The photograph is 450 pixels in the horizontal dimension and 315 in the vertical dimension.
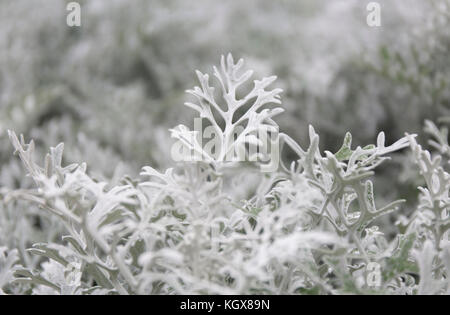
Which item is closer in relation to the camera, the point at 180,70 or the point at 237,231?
the point at 237,231

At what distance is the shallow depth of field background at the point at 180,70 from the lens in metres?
1.26

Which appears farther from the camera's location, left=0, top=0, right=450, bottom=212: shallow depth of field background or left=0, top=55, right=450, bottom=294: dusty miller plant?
left=0, top=0, right=450, bottom=212: shallow depth of field background

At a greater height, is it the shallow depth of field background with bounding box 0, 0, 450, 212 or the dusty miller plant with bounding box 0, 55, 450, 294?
the shallow depth of field background with bounding box 0, 0, 450, 212

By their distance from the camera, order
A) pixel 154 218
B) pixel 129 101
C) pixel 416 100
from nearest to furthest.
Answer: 1. pixel 154 218
2. pixel 416 100
3. pixel 129 101

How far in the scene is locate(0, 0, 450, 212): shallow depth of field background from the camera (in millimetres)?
1260

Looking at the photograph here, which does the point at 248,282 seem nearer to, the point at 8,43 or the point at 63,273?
the point at 63,273

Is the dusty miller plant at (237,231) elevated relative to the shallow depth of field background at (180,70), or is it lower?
lower

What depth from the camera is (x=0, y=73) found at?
1.65 meters

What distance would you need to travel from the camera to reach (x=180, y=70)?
172 cm

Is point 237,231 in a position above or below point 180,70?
below

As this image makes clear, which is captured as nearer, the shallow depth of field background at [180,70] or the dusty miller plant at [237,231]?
the dusty miller plant at [237,231]
